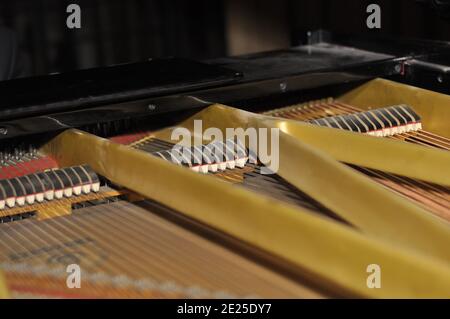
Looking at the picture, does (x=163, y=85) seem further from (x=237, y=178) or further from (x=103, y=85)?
(x=237, y=178)

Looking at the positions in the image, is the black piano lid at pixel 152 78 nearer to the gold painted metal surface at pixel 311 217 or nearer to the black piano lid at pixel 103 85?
the black piano lid at pixel 103 85

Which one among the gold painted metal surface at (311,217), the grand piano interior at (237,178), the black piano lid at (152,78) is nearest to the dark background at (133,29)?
the black piano lid at (152,78)

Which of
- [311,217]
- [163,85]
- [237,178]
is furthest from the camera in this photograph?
[163,85]

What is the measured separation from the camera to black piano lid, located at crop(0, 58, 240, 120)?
2.10 m

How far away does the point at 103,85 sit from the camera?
2277mm

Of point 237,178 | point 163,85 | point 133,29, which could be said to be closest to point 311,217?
point 237,178

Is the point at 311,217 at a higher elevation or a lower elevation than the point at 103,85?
lower

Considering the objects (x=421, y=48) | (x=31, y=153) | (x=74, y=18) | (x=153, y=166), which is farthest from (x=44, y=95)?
(x=74, y=18)

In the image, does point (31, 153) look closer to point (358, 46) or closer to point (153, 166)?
point (153, 166)

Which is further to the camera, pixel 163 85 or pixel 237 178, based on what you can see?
pixel 163 85

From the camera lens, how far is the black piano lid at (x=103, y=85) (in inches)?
82.8

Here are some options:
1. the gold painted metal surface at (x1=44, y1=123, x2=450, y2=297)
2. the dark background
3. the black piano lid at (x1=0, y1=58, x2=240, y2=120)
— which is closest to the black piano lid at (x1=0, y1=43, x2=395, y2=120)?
the black piano lid at (x1=0, y1=58, x2=240, y2=120)

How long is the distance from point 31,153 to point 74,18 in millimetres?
3231

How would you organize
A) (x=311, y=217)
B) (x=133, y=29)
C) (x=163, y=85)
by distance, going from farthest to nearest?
1. (x=133, y=29)
2. (x=163, y=85)
3. (x=311, y=217)
